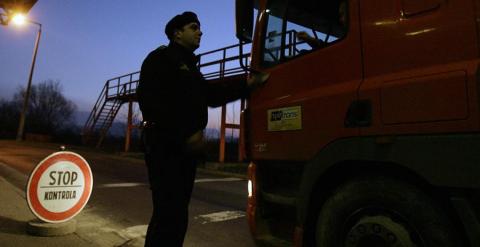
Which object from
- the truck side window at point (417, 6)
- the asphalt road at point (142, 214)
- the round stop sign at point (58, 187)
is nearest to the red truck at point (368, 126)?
the truck side window at point (417, 6)

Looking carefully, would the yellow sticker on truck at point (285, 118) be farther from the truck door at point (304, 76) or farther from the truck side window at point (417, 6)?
the truck side window at point (417, 6)

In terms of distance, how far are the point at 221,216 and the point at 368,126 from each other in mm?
4387

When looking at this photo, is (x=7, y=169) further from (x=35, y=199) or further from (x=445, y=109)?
(x=445, y=109)

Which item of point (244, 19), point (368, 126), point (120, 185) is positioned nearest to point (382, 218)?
point (368, 126)

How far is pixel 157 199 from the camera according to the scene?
303cm

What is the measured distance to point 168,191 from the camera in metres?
3.01

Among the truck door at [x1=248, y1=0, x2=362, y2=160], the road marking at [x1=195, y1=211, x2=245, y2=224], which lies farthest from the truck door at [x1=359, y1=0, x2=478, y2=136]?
the road marking at [x1=195, y1=211, x2=245, y2=224]

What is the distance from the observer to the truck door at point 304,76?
2717 mm

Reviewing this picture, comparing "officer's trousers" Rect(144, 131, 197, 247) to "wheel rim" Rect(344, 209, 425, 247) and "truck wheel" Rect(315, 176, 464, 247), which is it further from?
"wheel rim" Rect(344, 209, 425, 247)

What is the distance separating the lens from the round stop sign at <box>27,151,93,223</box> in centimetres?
476

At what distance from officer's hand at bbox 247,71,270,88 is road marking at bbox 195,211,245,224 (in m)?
3.16

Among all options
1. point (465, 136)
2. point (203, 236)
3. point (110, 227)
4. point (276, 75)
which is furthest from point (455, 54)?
point (110, 227)

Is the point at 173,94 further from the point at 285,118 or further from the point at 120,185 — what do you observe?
the point at 120,185

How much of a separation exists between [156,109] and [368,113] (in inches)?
54.1
